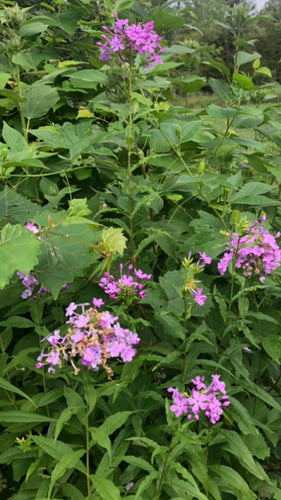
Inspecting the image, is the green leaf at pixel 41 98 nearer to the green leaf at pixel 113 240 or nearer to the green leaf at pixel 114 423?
the green leaf at pixel 113 240

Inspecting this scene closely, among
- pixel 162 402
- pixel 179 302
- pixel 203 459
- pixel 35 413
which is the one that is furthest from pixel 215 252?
pixel 35 413

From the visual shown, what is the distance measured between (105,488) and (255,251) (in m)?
0.73

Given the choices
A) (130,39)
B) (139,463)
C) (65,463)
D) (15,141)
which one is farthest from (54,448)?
(130,39)

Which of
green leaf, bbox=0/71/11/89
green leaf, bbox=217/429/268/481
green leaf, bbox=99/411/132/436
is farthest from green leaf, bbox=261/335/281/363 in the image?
green leaf, bbox=0/71/11/89

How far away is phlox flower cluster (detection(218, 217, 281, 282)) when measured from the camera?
4.08ft

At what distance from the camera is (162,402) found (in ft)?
4.50

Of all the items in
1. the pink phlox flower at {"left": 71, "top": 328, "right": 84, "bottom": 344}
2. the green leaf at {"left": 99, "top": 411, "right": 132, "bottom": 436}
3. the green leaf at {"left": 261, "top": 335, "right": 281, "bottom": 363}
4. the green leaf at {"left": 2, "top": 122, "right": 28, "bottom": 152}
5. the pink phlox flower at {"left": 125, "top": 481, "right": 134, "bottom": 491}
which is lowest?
the pink phlox flower at {"left": 125, "top": 481, "right": 134, "bottom": 491}

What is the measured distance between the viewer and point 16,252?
109 cm

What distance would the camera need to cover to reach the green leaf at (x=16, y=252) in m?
1.04

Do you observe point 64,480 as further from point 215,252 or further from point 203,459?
point 215,252

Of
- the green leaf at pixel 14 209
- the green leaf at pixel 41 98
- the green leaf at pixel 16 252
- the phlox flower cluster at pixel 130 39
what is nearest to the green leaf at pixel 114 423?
the green leaf at pixel 16 252

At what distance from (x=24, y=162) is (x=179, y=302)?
0.63 metres

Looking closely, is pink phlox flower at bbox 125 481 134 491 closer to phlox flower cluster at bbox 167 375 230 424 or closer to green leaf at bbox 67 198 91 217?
phlox flower cluster at bbox 167 375 230 424

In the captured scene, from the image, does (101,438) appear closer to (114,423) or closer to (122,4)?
(114,423)
